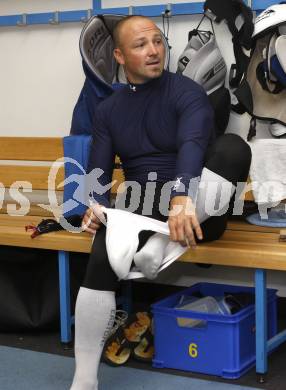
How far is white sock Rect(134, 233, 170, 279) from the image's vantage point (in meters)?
2.12

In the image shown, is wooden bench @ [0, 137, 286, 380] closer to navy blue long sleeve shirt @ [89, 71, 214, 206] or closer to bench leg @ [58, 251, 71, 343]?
bench leg @ [58, 251, 71, 343]

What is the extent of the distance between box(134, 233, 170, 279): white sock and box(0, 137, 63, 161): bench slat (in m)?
1.00

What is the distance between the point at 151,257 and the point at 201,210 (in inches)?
8.4

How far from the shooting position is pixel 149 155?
2414 mm

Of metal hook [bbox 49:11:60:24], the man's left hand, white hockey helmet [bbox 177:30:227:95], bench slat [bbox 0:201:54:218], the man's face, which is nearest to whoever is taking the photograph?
the man's left hand

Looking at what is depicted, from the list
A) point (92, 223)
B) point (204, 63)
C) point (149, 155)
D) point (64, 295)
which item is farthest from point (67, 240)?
point (204, 63)

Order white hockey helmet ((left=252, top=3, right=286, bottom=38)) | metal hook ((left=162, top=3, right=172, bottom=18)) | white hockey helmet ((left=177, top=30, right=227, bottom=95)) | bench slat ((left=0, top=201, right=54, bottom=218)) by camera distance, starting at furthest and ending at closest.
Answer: bench slat ((left=0, top=201, right=54, bottom=218)) < metal hook ((left=162, top=3, right=172, bottom=18)) < white hockey helmet ((left=177, top=30, right=227, bottom=95)) < white hockey helmet ((left=252, top=3, right=286, bottom=38))

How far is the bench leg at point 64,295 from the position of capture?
104 inches

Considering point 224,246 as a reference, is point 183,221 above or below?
above

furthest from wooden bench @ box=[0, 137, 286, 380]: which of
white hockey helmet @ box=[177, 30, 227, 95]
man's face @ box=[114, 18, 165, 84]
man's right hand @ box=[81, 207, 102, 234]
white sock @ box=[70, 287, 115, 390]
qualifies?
man's face @ box=[114, 18, 165, 84]

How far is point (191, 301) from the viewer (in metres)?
2.57

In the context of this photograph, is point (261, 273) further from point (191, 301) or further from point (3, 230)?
point (3, 230)

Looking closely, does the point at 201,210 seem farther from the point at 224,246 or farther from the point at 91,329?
the point at 91,329

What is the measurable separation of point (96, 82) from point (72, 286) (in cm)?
78
